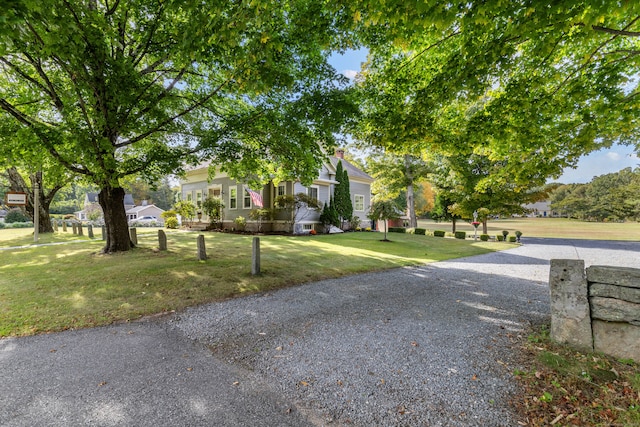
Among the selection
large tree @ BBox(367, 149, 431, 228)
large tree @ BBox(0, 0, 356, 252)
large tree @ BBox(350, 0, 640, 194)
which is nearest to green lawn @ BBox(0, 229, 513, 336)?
large tree @ BBox(0, 0, 356, 252)

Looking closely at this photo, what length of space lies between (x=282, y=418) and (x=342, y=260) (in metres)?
7.76

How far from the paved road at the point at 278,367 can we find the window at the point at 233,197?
17.4 metres

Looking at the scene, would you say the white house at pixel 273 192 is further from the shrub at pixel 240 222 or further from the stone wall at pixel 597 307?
the stone wall at pixel 597 307

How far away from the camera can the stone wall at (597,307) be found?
3.18 m

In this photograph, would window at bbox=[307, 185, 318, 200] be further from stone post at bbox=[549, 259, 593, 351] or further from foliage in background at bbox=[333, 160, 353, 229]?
stone post at bbox=[549, 259, 593, 351]

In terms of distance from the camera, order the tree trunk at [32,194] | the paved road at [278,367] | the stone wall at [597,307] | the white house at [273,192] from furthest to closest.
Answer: the white house at [273,192] → the tree trunk at [32,194] → the stone wall at [597,307] → the paved road at [278,367]

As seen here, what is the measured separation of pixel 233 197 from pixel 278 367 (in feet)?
66.1

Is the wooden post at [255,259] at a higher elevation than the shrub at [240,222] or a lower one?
lower

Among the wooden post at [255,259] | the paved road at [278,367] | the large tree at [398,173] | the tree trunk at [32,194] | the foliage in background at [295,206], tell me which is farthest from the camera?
the large tree at [398,173]

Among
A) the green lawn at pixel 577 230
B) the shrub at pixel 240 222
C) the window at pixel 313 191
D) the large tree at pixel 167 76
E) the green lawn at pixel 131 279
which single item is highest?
the large tree at pixel 167 76

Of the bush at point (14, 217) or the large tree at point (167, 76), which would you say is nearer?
the large tree at point (167, 76)

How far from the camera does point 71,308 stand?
4.96m

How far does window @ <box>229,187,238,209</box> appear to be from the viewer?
854 inches

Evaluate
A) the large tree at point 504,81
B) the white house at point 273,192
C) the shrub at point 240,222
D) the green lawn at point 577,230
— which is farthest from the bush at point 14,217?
the green lawn at point 577,230
